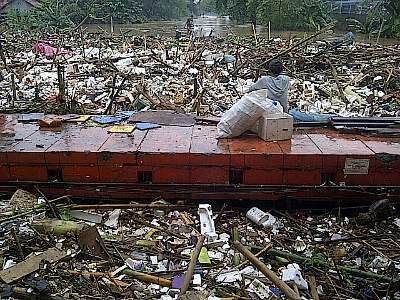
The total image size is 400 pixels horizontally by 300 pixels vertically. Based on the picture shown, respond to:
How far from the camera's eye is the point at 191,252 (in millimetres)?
4098

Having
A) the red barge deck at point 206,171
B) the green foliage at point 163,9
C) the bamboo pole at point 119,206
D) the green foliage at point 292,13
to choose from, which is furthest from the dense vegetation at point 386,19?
the green foliage at point 163,9

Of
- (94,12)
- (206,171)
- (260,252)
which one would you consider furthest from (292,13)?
(260,252)

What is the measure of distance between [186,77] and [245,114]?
305 inches

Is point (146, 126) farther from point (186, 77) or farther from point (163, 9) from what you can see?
point (163, 9)

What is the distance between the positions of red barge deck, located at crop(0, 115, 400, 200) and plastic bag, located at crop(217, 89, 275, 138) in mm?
335

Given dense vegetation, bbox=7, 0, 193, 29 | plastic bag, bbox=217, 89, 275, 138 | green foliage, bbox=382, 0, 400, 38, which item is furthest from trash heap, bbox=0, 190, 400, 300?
green foliage, bbox=382, 0, 400, 38

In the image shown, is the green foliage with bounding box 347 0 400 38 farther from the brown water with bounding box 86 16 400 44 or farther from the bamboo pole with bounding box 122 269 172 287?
the bamboo pole with bounding box 122 269 172 287

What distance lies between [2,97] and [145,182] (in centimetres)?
676

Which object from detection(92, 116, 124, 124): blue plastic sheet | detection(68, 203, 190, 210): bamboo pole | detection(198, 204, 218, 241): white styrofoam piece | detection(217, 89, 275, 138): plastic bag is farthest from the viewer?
detection(92, 116, 124, 124): blue plastic sheet

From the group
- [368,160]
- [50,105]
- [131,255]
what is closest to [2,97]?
[50,105]

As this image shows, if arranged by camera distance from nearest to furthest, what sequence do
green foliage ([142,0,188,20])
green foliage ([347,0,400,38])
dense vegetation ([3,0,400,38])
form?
1. green foliage ([347,0,400,38])
2. dense vegetation ([3,0,400,38])
3. green foliage ([142,0,188,20])

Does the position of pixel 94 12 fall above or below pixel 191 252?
above

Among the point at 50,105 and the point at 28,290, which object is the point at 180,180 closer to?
the point at 28,290

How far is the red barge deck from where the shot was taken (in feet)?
15.7
